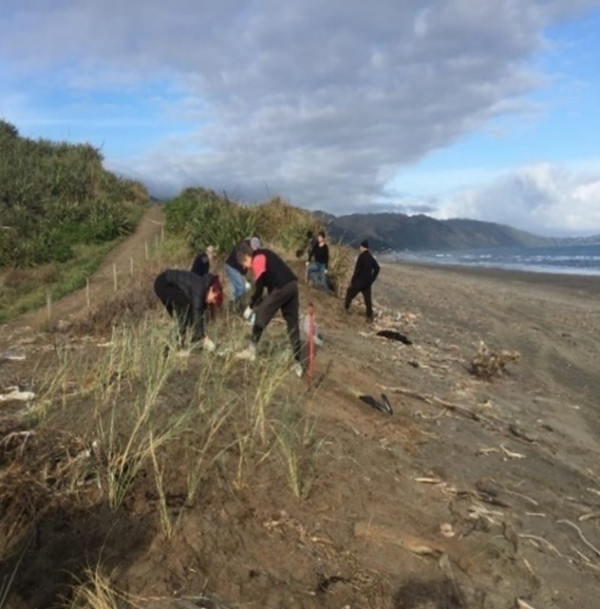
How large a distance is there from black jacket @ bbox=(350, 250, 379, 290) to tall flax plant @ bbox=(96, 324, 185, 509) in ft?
24.0

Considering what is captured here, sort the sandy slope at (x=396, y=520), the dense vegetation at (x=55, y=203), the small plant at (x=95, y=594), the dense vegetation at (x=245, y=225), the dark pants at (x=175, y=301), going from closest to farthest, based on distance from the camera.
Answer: the small plant at (x=95, y=594), the sandy slope at (x=396, y=520), the dark pants at (x=175, y=301), the dense vegetation at (x=245, y=225), the dense vegetation at (x=55, y=203)

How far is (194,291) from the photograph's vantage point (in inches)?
366

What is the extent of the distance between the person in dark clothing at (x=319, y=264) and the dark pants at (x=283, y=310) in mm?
7036

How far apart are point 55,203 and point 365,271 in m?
15.0

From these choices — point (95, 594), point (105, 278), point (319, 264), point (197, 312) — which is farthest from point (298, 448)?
point (105, 278)

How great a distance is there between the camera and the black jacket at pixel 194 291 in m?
9.07

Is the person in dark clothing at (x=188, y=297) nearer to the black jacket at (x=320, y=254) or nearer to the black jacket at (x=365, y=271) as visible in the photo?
the black jacket at (x=365, y=271)

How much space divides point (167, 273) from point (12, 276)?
430 inches

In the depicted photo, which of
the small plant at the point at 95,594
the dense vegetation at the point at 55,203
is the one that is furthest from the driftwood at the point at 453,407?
the dense vegetation at the point at 55,203

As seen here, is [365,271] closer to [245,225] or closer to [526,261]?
[245,225]

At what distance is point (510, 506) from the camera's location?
6.54 m

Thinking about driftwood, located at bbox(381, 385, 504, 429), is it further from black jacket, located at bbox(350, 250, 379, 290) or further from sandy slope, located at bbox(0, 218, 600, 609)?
black jacket, located at bbox(350, 250, 379, 290)

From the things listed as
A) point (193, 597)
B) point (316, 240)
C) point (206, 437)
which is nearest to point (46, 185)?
point (316, 240)

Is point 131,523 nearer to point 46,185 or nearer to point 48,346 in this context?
point 48,346
